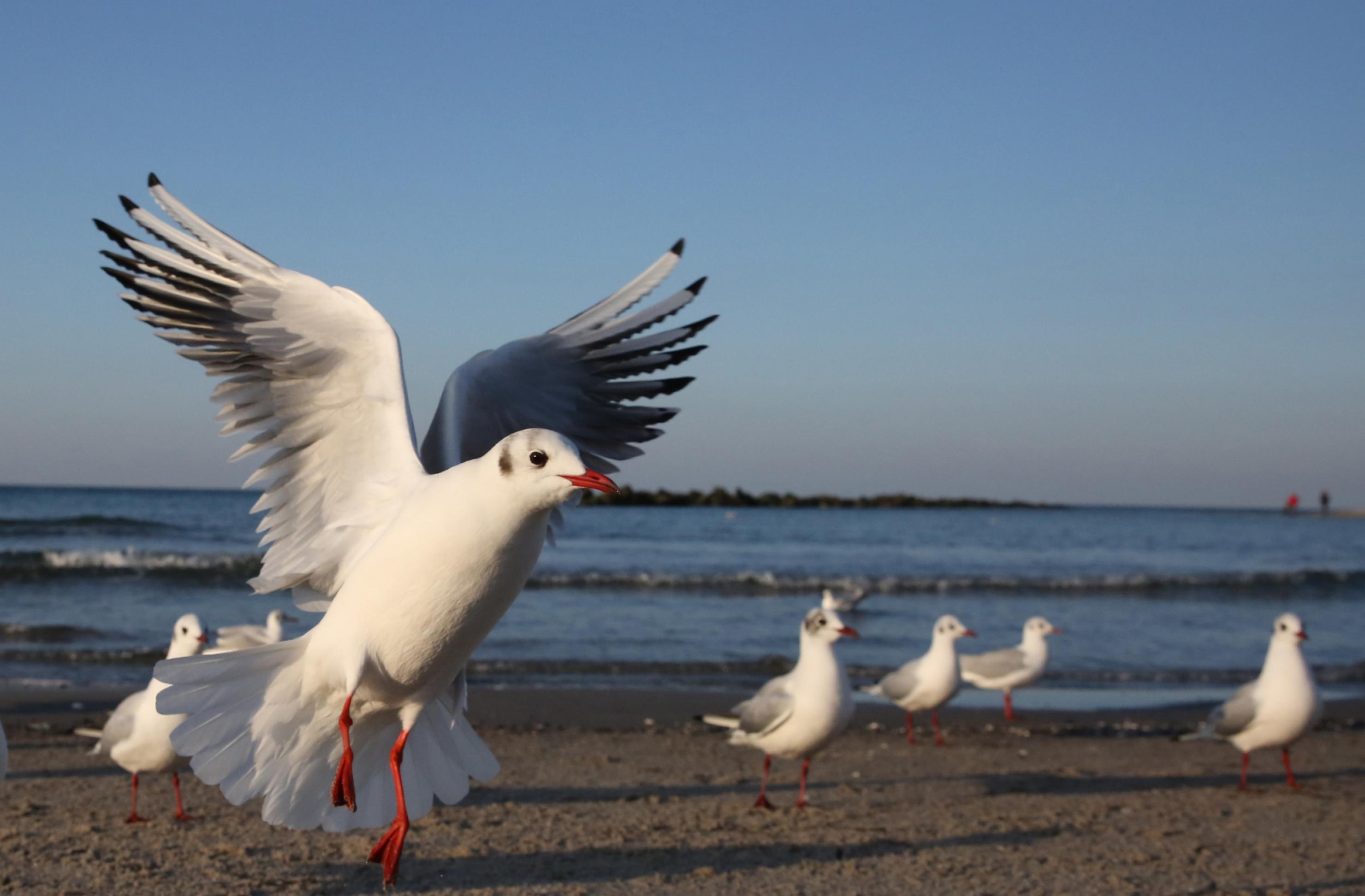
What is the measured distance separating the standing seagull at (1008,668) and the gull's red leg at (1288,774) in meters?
2.55

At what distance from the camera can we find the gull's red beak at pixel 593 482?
303 cm

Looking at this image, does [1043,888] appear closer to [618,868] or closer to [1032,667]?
[618,868]

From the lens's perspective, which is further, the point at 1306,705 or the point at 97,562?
the point at 97,562

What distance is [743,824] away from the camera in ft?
19.8

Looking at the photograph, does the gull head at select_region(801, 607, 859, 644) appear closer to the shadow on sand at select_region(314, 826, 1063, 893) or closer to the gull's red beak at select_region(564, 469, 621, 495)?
the shadow on sand at select_region(314, 826, 1063, 893)

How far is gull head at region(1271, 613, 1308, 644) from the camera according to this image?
325 inches

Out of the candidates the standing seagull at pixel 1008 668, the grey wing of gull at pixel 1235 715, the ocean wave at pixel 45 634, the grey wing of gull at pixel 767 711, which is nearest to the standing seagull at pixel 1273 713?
the grey wing of gull at pixel 1235 715

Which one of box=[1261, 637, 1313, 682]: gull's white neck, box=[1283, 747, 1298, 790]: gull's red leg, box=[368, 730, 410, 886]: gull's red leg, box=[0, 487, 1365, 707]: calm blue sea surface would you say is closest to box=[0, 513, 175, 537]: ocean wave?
box=[0, 487, 1365, 707]: calm blue sea surface

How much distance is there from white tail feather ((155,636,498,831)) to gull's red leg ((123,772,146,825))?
83.8 inches

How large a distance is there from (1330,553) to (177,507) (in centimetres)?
3901

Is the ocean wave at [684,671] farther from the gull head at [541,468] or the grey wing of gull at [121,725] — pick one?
the gull head at [541,468]

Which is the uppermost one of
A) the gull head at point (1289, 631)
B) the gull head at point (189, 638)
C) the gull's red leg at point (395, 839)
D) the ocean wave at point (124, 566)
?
the gull head at point (1289, 631)

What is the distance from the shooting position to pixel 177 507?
44.1m

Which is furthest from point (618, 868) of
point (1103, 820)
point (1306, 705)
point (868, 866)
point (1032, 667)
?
point (1032, 667)
